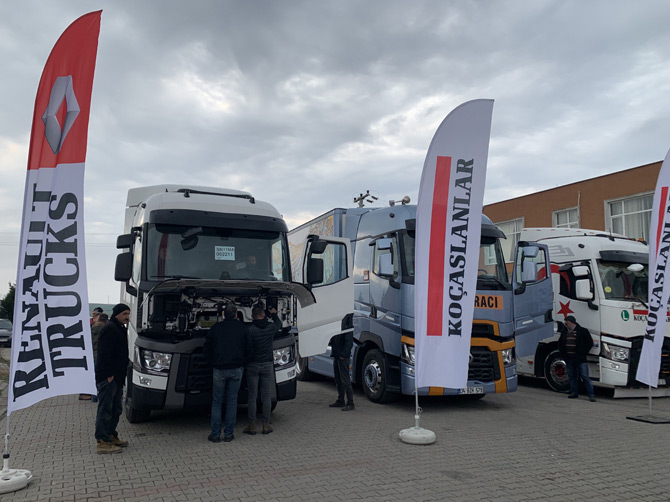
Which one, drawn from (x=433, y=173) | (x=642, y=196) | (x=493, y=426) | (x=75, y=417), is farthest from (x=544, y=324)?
(x=642, y=196)

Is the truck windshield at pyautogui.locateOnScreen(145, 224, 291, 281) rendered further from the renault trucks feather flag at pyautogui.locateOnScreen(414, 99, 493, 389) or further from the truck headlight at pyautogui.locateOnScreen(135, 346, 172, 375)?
the renault trucks feather flag at pyautogui.locateOnScreen(414, 99, 493, 389)

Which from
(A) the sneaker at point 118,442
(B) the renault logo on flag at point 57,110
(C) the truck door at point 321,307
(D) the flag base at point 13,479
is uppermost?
(B) the renault logo on flag at point 57,110

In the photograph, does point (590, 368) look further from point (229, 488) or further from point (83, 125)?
point (83, 125)

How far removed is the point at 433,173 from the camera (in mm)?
7137

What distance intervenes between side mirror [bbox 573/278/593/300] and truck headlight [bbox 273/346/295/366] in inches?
250

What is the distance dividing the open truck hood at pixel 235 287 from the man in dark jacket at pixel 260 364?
34 cm

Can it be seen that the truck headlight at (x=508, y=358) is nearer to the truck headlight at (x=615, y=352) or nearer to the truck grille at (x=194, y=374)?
the truck headlight at (x=615, y=352)

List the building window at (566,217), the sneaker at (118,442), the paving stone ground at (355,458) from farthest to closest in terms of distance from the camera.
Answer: the building window at (566,217)
the sneaker at (118,442)
the paving stone ground at (355,458)

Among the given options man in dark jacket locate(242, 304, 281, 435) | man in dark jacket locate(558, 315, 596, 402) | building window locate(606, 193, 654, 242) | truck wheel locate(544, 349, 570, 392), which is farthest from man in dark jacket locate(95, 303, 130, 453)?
building window locate(606, 193, 654, 242)

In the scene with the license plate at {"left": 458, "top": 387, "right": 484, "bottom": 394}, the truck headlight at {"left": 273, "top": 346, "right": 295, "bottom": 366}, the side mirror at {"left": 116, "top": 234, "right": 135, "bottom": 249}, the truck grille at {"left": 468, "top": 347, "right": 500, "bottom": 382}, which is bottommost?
the license plate at {"left": 458, "top": 387, "right": 484, "bottom": 394}

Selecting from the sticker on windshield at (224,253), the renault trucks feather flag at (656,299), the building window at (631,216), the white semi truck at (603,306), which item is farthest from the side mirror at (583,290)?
the building window at (631,216)

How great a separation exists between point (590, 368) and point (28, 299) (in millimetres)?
9822

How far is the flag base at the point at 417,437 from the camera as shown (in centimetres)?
669

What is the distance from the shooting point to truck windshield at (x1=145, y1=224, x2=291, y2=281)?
7.28 metres
